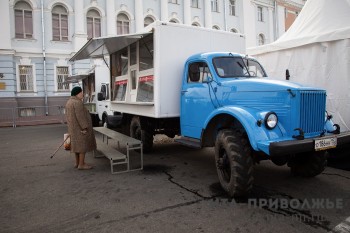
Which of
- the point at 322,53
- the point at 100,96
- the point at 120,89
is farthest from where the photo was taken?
the point at 100,96

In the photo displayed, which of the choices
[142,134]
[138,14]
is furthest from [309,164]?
[138,14]

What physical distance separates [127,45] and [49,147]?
14.5 ft

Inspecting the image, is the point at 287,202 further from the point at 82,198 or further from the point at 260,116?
the point at 82,198

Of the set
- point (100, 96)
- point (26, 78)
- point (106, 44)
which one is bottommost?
point (100, 96)

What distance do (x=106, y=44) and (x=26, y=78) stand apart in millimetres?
16272

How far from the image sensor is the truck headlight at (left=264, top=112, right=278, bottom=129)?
4.16 meters

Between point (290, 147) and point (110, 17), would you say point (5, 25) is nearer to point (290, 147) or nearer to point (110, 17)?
point (110, 17)

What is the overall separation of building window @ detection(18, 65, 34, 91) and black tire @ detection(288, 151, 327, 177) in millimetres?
20488

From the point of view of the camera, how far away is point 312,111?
443 cm

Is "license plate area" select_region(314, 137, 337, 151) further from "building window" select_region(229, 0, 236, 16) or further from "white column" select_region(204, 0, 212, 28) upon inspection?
"building window" select_region(229, 0, 236, 16)

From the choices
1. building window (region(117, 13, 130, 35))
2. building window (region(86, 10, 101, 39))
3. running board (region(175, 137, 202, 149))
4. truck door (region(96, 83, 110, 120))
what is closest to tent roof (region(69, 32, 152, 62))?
running board (region(175, 137, 202, 149))

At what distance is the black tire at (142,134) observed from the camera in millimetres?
7793

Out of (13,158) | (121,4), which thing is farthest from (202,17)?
(13,158)

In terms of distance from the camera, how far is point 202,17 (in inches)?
1113
